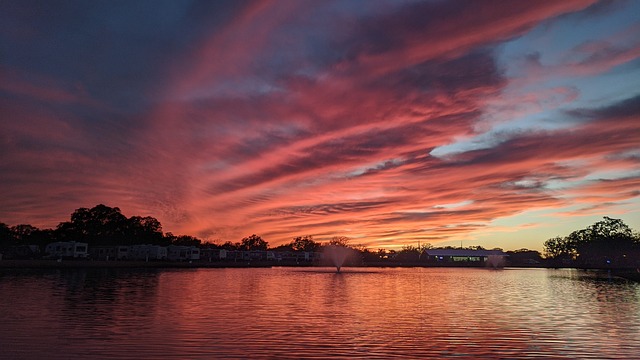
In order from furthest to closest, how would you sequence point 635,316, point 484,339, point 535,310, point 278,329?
point 535,310 → point 635,316 → point 278,329 → point 484,339

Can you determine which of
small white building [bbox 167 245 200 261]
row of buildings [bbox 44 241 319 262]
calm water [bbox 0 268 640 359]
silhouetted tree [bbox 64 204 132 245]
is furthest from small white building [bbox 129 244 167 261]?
calm water [bbox 0 268 640 359]

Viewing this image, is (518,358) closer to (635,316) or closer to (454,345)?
(454,345)

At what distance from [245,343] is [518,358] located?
1219 cm

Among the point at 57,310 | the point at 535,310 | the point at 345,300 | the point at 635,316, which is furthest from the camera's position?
the point at 345,300

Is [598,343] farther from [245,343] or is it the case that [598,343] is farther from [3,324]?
[3,324]

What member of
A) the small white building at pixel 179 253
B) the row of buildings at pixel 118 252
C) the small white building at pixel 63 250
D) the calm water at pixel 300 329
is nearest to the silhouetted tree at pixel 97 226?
the row of buildings at pixel 118 252

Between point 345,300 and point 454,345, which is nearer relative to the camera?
point 454,345

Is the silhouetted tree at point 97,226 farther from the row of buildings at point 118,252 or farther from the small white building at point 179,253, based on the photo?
the small white building at point 179,253

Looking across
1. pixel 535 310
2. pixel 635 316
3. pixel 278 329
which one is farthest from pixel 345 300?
pixel 635 316

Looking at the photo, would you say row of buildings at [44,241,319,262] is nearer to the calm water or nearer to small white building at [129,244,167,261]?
small white building at [129,244,167,261]

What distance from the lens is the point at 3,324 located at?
26.7 meters

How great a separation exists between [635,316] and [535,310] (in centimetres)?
695

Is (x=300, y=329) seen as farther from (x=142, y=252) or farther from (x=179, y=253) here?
(x=179, y=253)

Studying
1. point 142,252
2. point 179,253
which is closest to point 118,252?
point 142,252
